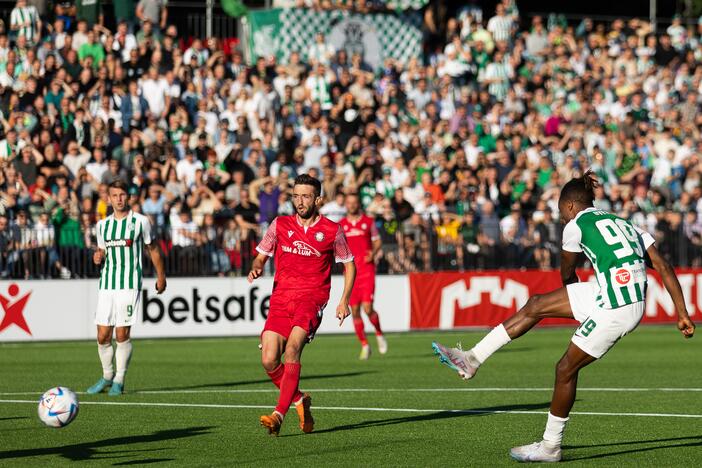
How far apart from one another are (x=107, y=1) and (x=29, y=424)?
60.5 feet

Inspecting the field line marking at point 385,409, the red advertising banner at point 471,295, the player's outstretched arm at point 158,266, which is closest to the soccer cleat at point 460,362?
the field line marking at point 385,409

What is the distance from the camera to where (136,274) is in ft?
48.0

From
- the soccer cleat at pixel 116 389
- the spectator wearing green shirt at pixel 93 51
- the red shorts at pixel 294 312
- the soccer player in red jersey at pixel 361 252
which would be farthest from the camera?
the spectator wearing green shirt at pixel 93 51

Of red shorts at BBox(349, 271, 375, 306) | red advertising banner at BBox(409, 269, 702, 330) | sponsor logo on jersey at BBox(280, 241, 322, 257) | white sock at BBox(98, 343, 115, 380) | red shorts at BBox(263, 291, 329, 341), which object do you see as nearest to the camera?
red shorts at BBox(263, 291, 329, 341)

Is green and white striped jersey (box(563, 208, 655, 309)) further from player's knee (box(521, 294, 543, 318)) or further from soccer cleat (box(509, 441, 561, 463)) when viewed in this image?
soccer cleat (box(509, 441, 561, 463))

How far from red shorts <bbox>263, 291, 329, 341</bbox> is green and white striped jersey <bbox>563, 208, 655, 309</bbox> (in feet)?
8.45

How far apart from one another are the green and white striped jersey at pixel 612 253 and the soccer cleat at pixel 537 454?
Result: 1113 millimetres

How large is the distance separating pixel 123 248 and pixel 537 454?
658cm

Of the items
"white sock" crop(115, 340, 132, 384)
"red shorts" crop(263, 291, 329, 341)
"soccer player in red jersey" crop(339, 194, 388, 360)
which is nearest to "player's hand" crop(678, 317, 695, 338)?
"red shorts" crop(263, 291, 329, 341)

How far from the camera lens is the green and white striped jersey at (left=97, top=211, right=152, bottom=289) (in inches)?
573

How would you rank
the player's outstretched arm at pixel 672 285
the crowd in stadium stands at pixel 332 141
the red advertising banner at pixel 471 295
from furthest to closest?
the red advertising banner at pixel 471 295, the crowd in stadium stands at pixel 332 141, the player's outstretched arm at pixel 672 285

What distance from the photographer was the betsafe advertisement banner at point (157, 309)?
22.5 m

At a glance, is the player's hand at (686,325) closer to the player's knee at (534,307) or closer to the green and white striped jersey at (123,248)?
the player's knee at (534,307)

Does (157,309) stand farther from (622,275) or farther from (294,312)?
(622,275)
